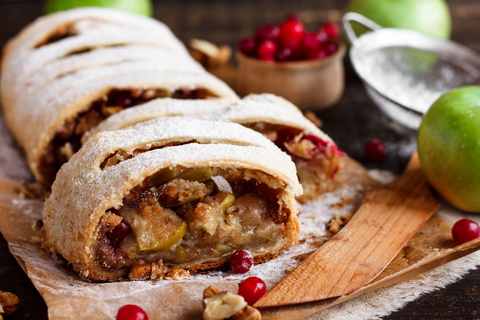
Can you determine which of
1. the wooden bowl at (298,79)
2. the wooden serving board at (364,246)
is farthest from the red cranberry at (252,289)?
the wooden bowl at (298,79)

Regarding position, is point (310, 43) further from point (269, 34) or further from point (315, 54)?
point (269, 34)

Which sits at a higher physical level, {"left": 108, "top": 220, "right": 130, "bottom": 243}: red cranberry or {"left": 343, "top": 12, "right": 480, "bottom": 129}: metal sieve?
{"left": 108, "top": 220, "right": 130, "bottom": 243}: red cranberry

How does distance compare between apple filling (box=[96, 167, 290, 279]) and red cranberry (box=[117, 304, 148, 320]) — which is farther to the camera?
apple filling (box=[96, 167, 290, 279])

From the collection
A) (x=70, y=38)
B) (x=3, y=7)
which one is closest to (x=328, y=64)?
(x=70, y=38)

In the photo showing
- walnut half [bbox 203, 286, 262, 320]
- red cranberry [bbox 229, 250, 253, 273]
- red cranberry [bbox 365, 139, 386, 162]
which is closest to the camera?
walnut half [bbox 203, 286, 262, 320]

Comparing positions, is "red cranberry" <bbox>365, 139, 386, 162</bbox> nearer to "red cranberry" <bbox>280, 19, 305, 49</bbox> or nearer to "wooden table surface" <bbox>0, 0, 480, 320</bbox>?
"wooden table surface" <bbox>0, 0, 480, 320</bbox>

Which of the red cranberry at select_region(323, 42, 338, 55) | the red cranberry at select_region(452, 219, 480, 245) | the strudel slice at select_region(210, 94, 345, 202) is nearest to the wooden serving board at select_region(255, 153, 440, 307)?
the red cranberry at select_region(452, 219, 480, 245)

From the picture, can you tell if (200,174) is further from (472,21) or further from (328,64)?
(472,21)
